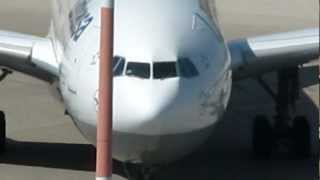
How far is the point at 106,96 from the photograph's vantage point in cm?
805

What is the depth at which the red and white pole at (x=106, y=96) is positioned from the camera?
8023 mm

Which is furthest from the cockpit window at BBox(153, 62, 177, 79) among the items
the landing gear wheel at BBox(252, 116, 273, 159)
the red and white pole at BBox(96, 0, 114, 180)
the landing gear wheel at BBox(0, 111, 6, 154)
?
the landing gear wheel at BBox(0, 111, 6, 154)

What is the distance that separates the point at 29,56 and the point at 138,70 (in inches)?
136

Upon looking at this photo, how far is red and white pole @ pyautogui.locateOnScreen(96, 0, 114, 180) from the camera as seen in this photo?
26.3 feet

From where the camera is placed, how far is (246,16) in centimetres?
3122

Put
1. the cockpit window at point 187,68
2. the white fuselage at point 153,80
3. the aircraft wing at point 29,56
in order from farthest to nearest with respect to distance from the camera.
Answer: the aircraft wing at point 29,56
the cockpit window at point 187,68
the white fuselage at point 153,80

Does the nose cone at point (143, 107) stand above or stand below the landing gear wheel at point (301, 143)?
above

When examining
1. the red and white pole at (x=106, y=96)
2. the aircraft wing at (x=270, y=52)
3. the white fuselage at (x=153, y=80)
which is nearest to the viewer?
the red and white pole at (x=106, y=96)

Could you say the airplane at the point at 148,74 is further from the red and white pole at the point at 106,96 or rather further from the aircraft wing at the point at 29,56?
the red and white pole at the point at 106,96

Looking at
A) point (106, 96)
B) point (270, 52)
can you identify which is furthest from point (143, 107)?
point (270, 52)

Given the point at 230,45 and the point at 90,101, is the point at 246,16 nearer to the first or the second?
the point at 230,45

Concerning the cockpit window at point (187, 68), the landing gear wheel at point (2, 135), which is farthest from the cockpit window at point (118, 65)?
the landing gear wheel at point (2, 135)

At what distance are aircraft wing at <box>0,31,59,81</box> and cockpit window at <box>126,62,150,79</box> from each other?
8.44 ft

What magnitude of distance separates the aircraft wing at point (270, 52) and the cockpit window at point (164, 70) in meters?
3.08
